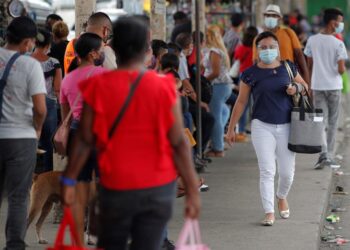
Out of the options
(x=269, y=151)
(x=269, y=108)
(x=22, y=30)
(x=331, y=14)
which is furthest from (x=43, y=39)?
(x=331, y=14)

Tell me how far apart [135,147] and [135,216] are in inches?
14.3

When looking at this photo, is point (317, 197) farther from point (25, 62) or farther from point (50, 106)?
point (25, 62)

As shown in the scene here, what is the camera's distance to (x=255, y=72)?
9.23 m

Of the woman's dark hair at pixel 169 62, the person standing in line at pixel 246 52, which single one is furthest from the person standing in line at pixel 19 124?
the person standing in line at pixel 246 52

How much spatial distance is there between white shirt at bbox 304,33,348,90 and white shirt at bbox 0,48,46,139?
6.74 meters

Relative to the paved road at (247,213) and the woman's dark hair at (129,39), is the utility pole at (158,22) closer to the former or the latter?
the paved road at (247,213)

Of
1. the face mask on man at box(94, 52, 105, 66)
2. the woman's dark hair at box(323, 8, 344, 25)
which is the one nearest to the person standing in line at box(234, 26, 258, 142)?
the woman's dark hair at box(323, 8, 344, 25)

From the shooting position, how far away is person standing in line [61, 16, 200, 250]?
17.4ft

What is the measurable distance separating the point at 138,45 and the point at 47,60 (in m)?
4.95

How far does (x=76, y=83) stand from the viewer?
25.3ft

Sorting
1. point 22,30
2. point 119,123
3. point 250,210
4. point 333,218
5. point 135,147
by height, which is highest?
point 22,30

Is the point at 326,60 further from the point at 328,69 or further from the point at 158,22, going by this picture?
the point at 158,22

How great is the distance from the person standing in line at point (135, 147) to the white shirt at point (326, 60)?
8018 mm

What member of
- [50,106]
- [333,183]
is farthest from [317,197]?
[50,106]
